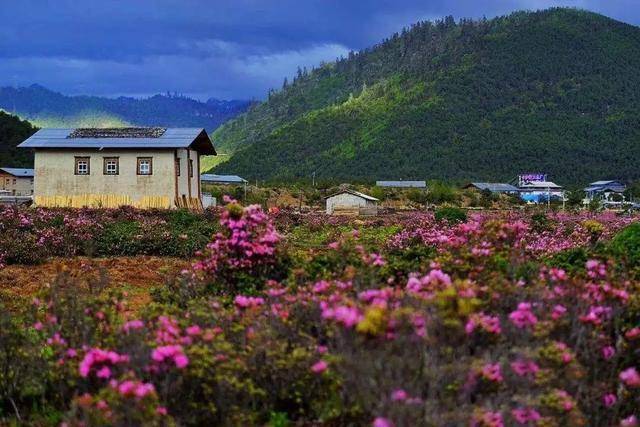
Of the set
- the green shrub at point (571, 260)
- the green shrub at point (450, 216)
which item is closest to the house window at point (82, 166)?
the green shrub at point (450, 216)

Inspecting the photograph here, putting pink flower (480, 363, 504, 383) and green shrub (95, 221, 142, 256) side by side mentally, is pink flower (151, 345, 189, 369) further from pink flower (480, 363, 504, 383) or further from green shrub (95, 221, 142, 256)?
green shrub (95, 221, 142, 256)

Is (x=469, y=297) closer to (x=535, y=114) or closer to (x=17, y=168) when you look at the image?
(x=17, y=168)

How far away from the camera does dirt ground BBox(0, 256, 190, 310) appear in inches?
472

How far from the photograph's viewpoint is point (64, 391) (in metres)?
5.26

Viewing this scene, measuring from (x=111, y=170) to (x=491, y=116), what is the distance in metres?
122

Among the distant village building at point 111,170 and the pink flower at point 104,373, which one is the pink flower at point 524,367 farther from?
the distant village building at point 111,170

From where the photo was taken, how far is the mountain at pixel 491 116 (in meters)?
136

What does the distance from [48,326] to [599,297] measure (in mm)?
3966

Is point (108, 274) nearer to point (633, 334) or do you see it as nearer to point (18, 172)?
point (633, 334)

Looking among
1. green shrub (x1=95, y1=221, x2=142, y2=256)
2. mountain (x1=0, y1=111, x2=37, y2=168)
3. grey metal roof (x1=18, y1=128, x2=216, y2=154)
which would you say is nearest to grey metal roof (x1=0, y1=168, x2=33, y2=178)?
mountain (x1=0, y1=111, x2=37, y2=168)

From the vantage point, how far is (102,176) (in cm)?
3534

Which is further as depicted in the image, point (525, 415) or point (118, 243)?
point (118, 243)

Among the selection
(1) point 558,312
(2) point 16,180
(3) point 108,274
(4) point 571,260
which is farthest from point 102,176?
(2) point 16,180

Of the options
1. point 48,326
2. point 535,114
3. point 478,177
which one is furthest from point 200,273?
point 535,114
